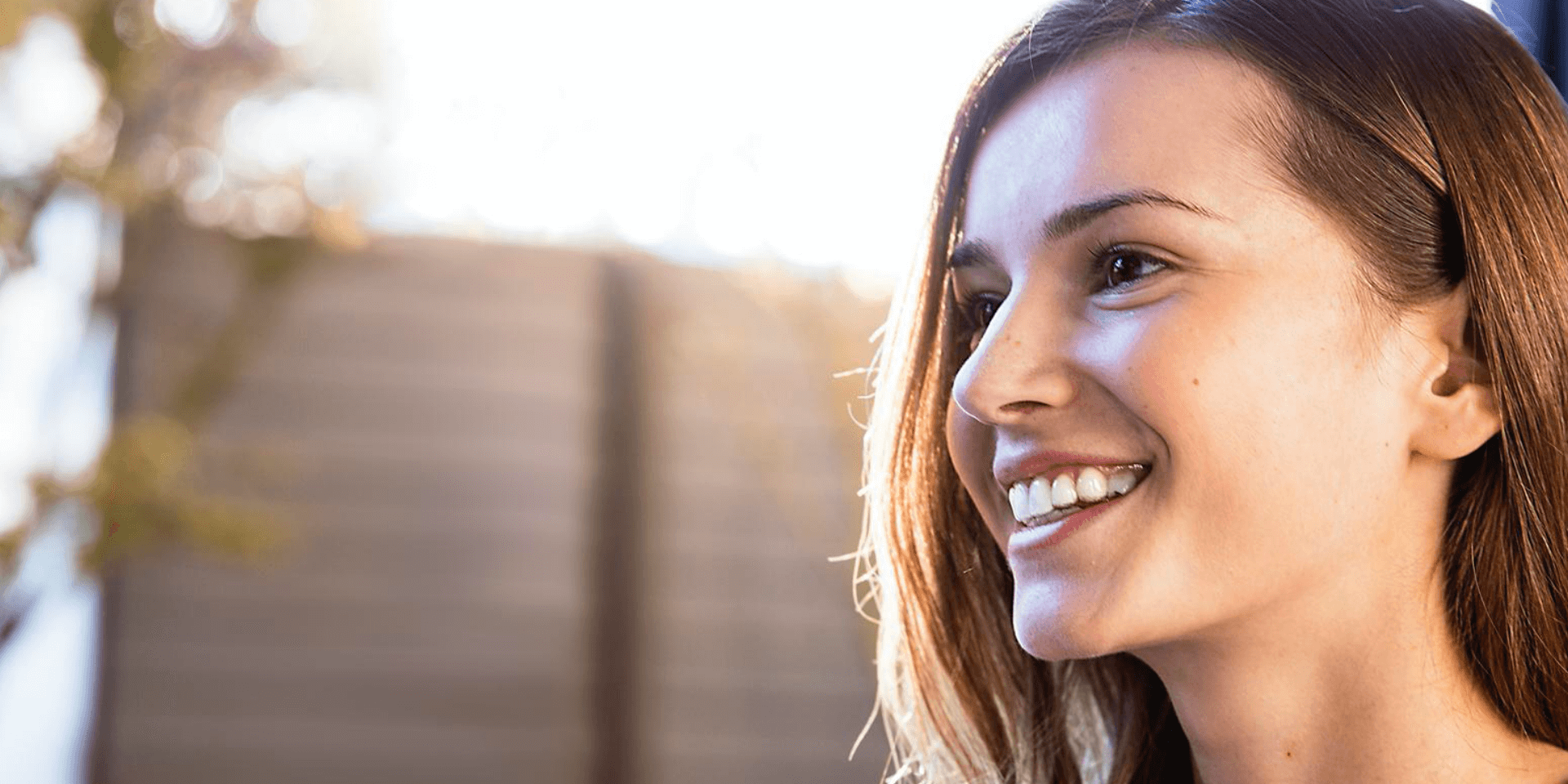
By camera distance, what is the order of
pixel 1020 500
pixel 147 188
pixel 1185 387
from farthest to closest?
pixel 147 188, pixel 1020 500, pixel 1185 387

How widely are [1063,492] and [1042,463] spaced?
31 millimetres

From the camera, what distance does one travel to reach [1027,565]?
1160 millimetres

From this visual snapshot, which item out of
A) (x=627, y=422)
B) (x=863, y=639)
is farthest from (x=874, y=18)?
(x=863, y=639)

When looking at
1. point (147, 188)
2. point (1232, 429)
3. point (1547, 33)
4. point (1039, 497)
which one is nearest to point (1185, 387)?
point (1232, 429)

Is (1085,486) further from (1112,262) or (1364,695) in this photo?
(1364,695)

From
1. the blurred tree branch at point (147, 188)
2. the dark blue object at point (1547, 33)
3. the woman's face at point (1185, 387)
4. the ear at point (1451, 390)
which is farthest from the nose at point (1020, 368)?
the blurred tree branch at point (147, 188)

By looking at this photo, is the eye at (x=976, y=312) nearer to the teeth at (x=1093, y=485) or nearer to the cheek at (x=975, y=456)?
the cheek at (x=975, y=456)

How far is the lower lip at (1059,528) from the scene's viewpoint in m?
1.11

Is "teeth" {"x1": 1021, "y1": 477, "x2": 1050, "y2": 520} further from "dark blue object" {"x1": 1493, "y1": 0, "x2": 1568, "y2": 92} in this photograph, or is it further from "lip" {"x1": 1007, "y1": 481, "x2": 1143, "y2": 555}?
"dark blue object" {"x1": 1493, "y1": 0, "x2": 1568, "y2": 92}

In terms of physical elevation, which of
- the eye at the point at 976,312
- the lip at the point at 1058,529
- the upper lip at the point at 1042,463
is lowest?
the lip at the point at 1058,529

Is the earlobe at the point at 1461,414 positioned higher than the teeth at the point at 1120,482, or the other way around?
the earlobe at the point at 1461,414

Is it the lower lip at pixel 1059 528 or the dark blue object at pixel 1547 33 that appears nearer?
the lower lip at pixel 1059 528

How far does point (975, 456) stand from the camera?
125 cm

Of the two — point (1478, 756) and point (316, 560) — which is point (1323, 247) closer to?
point (1478, 756)
